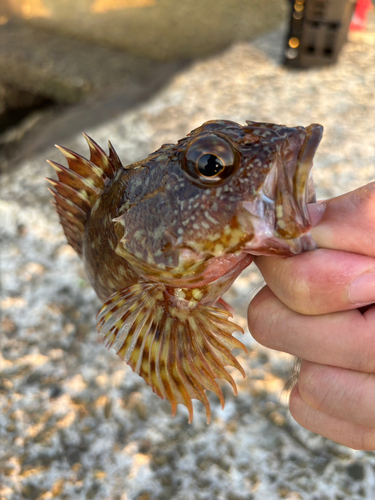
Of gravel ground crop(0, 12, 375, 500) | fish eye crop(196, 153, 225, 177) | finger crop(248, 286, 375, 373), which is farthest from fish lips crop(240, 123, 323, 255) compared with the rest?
gravel ground crop(0, 12, 375, 500)

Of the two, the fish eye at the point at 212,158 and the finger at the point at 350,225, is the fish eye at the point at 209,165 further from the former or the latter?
the finger at the point at 350,225

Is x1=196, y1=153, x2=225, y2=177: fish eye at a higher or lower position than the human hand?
higher

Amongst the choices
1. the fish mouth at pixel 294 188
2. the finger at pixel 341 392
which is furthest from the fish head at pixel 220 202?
the finger at pixel 341 392

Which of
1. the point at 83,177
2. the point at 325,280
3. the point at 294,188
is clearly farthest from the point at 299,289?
the point at 83,177

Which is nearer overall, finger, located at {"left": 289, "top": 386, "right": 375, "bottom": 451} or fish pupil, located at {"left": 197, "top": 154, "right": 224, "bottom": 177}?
fish pupil, located at {"left": 197, "top": 154, "right": 224, "bottom": 177}

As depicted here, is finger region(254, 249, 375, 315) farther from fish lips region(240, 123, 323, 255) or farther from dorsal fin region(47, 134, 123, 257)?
dorsal fin region(47, 134, 123, 257)

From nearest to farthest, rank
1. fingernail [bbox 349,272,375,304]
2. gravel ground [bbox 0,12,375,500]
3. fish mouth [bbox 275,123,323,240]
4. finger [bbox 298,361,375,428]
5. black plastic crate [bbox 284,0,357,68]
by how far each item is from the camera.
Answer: fish mouth [bbox 275,123,323,240], fingernail [bbox 349,272,375,304], finger [bbox 298,361,375,428], gravel ground [bbox 0,12,375,500], black plastic crate [bbox 284,0,357,68]

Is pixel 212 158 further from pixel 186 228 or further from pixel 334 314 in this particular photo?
pixel 334 314
